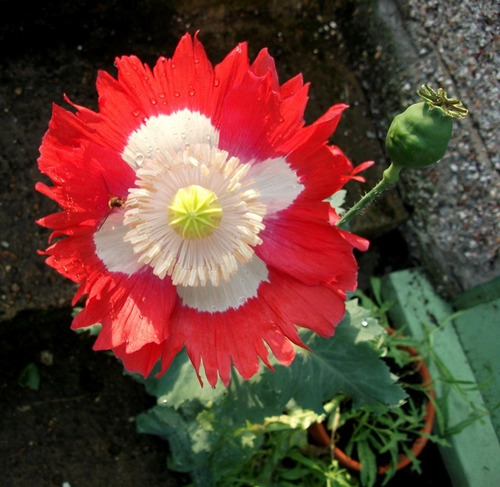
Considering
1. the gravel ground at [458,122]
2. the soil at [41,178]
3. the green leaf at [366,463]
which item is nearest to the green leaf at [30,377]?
the soil at [41,178]

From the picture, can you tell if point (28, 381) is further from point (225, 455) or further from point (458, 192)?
point (458, 192)

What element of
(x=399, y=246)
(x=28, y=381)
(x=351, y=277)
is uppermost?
(x=351, y=277)

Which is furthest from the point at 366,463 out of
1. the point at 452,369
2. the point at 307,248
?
the point at 307,248

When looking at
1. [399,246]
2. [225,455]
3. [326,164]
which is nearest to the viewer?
[326,164]

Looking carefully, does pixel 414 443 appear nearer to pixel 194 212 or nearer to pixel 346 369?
pixel 346 369

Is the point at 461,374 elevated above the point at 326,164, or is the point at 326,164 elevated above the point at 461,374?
the point at 326,164

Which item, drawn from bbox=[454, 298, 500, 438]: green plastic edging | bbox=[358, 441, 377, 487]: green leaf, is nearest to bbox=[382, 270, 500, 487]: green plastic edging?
bbox=[454, 298, 500, 438]: green plastic edging

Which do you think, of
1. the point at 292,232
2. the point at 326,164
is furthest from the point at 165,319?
the point at 326,164

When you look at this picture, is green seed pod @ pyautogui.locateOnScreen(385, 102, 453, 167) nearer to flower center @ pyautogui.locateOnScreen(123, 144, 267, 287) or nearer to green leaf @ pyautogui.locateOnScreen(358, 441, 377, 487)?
flower center @ pyautogui.locateOnScreen(123, 144, 267, 287)
